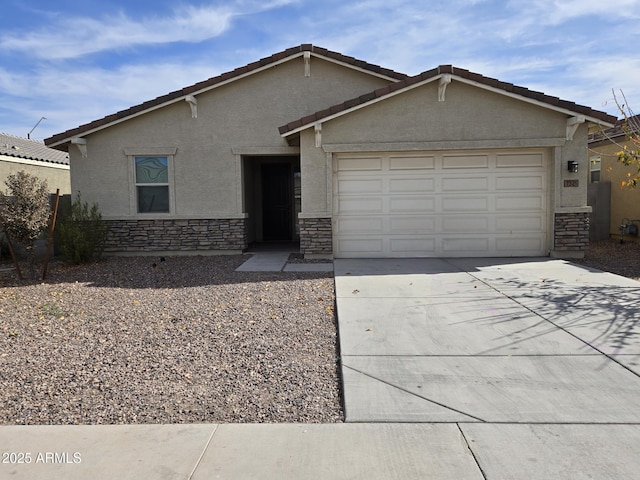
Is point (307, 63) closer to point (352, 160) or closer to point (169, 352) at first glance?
point (352, 160)

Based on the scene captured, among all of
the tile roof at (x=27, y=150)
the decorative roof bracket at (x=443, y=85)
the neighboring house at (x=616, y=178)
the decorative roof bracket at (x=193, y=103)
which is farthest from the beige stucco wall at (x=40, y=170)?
the neighboring house at (x=616, y=178)

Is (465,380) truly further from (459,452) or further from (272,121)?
(272,121)

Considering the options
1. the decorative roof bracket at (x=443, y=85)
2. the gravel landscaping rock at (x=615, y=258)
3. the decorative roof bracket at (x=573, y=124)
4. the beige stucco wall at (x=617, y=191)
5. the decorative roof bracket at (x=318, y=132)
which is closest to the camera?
the gravel landscaping rock at (x=615, y=258)

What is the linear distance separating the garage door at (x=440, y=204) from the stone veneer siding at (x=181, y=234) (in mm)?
2896

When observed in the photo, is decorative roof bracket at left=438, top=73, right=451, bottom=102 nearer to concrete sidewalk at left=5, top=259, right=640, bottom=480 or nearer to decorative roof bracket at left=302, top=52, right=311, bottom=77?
decorative roof bracket at left=302, top=52, right=311, bottom=77

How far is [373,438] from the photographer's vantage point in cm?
339

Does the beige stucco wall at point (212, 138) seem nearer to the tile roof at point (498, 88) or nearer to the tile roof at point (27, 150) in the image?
the tile roof at point (498, 88)

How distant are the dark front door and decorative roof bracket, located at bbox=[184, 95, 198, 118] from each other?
361cm

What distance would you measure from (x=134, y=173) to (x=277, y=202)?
4.78 meters

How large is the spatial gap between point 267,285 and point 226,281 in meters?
0.93

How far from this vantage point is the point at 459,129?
36.2 ft

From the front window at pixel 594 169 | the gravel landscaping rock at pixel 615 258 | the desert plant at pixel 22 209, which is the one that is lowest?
the gravel landscaping rock at pixel 615 258

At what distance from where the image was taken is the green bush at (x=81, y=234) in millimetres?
11352

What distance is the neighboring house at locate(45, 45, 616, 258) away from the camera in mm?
10969
